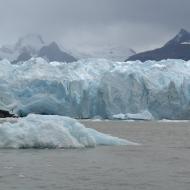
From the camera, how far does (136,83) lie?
65.2m

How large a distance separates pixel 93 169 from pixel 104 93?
49.5m

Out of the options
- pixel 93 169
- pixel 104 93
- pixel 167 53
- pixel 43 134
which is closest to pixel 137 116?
pixel 104 93

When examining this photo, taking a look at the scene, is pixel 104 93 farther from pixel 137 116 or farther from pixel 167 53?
pixel 167 53

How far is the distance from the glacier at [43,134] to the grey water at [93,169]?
799mm

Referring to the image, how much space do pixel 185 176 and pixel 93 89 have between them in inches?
2141

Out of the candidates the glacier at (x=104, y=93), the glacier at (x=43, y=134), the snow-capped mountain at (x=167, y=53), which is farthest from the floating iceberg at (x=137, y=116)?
the snow-capped mountain at (x=167, y=53)

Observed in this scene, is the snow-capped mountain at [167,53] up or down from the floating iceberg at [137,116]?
down

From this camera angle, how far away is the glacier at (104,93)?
6544cm

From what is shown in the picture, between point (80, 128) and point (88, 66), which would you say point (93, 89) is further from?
point (80, 128)

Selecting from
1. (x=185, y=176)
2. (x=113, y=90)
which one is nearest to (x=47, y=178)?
(x=185, y=176)

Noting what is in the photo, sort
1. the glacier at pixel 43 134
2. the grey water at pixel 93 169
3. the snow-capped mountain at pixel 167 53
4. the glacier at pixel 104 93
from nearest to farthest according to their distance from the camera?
the grey water at pixel 93 169 → the glacier at pixel 43 134 → the glacier at pixel 104 93 → the snow-capped mountain at pixel 167 53

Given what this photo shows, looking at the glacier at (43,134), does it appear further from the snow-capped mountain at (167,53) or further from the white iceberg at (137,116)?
the snow-capped mountain at (167,53)

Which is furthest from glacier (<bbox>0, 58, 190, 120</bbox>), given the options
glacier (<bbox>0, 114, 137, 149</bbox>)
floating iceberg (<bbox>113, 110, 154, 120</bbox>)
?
glacier (<bbox>0, 114, 137, 149</bbox>)

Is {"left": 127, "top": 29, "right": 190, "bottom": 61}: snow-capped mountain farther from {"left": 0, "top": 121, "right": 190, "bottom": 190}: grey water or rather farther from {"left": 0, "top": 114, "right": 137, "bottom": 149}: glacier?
{"left": 0, "top": 121, "right": 190, "bottom": 190}: grey water
